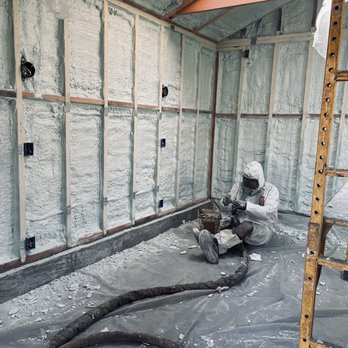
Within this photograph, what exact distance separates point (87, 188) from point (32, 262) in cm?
77

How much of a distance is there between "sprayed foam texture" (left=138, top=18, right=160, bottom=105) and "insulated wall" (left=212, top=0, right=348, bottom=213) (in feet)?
4.70

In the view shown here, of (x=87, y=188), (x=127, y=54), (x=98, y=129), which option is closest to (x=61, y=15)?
(x=127, y=54)

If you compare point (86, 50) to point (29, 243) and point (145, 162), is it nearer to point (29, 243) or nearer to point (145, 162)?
point (145, 162)

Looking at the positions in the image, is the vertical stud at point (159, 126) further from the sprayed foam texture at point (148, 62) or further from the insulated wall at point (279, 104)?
the insulated wall at point (279, 104)

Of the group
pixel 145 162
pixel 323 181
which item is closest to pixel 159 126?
pixel 145 162

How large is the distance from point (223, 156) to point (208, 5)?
2.14 metres

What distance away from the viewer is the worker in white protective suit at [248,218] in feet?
10.7

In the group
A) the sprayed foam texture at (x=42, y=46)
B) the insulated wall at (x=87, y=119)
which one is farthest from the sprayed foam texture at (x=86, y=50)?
the sprayed foam texture at (x=42, y=46)

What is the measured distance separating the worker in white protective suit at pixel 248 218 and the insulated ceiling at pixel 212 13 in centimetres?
169

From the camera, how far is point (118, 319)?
7.31ft

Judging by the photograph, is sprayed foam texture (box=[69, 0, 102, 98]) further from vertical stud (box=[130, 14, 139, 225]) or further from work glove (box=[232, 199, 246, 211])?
work glove (box=[232, 199, 246, 211])

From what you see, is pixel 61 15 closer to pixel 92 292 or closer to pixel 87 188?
pixel 87 188

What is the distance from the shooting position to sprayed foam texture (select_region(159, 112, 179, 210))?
3.89m

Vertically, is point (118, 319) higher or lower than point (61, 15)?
lower
